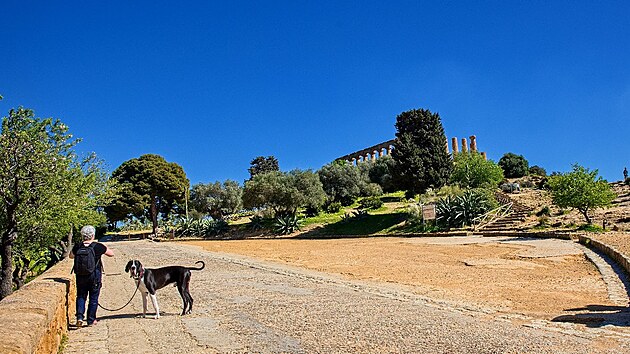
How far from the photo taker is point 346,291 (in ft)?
35.4

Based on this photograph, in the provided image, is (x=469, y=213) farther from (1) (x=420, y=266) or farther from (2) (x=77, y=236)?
(2) (x=77, y=236)

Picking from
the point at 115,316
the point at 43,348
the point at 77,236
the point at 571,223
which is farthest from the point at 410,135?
the point at 43,348

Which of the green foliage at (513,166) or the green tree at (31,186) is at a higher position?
the green foliage at (513,166)

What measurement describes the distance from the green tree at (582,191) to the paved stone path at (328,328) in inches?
658

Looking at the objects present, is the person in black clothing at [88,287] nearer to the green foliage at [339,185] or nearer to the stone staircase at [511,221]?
the stone staircase at [511,221]

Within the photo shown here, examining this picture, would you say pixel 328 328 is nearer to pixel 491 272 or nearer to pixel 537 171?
pixel 491 272

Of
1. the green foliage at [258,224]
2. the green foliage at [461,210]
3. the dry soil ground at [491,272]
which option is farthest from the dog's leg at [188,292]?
the green foliage at [258,224]

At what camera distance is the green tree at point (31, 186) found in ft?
40.8

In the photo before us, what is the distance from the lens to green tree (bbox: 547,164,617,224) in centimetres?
2330

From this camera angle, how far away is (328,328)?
699 centimetres

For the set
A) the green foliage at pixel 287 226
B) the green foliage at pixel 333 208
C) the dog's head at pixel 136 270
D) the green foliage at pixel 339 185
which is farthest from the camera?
the green foliage at pixel 339 185

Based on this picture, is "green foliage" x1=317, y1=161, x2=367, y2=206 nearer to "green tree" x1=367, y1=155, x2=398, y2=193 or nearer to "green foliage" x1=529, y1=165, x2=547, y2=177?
"green tree" x1=367, y1=155, x2=398, y2=193

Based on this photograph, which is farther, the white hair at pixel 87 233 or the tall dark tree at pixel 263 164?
the tall dark tree at pixel 263 164

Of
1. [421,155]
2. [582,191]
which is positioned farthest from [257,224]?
[582,191]
